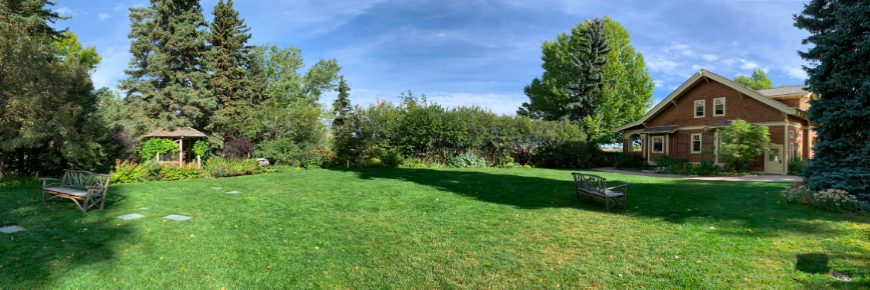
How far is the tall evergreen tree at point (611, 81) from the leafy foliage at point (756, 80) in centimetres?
1462

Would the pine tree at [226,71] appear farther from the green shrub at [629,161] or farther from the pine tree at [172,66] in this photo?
the green shrub at [629,161]

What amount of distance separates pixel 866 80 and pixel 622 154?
1595 cm

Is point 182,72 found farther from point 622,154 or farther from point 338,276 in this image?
point 622,154

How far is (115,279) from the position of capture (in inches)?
151

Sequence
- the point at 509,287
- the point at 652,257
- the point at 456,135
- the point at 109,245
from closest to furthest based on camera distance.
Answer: the point at 509,287
the point at 652,257
the point at 109,245
the point at 456,135

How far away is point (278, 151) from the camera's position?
17438mm

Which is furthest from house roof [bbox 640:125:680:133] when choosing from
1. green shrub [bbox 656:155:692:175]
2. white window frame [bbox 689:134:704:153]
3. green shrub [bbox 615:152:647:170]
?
green shrub [bbox 615:152:647:170]

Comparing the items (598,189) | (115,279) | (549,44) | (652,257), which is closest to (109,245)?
(115,279)

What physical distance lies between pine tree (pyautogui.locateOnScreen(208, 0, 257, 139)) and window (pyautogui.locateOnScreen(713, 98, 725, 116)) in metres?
25.9

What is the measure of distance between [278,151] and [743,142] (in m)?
21.4

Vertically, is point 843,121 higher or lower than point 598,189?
higher

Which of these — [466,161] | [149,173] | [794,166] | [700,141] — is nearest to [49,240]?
[149,173]

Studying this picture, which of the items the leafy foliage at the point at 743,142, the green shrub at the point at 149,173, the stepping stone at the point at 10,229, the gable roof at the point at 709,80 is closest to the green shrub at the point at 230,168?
the green shrub at the point at 149,173

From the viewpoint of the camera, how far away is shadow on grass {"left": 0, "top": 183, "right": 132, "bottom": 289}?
3.92 metres
